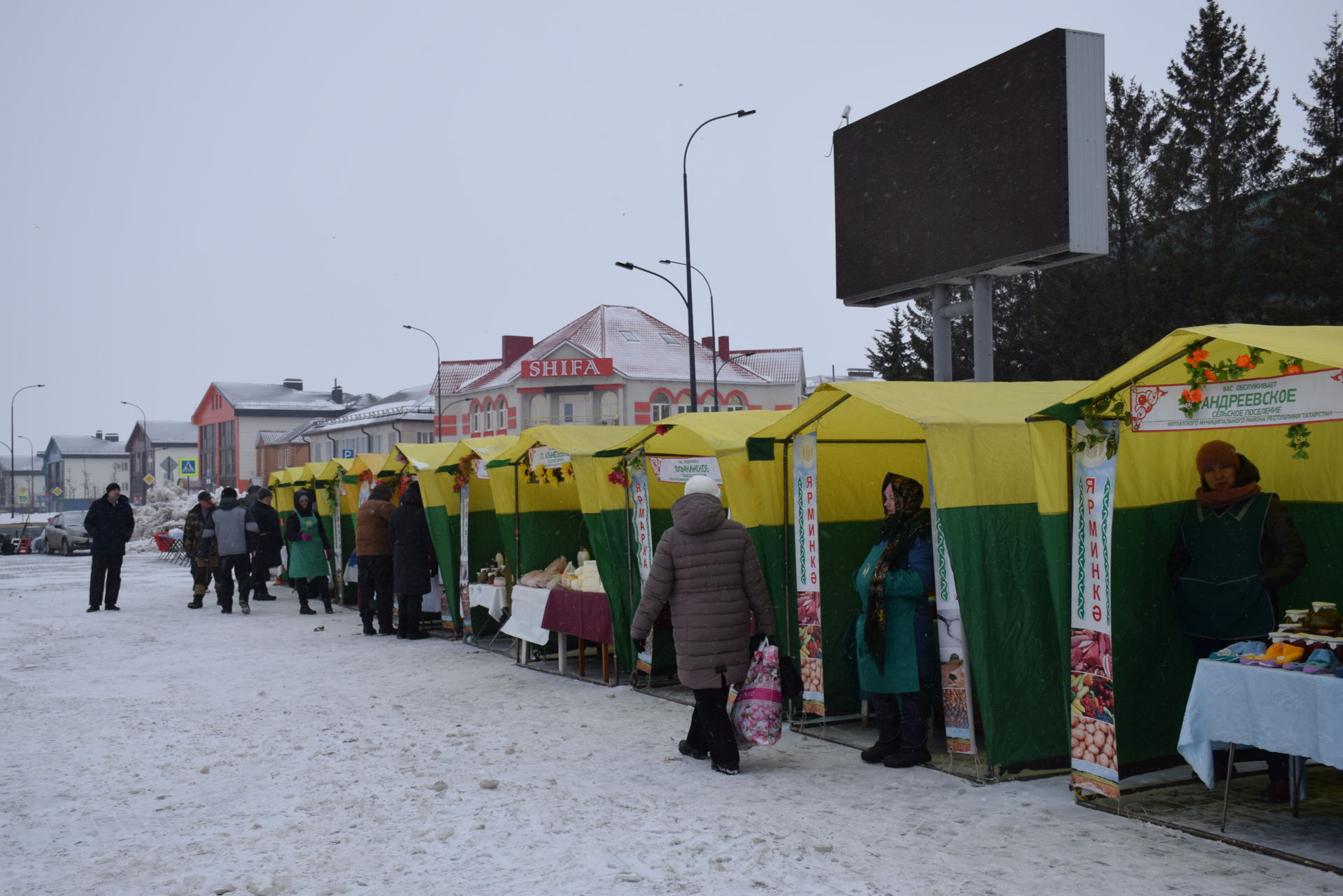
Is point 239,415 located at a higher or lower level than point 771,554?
higher

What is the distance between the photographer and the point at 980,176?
10.4 metres

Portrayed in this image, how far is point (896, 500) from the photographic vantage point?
6914 mm

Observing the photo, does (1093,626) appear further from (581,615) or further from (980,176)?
(980,176)

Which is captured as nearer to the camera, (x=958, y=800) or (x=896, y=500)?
(x=958, y=800)

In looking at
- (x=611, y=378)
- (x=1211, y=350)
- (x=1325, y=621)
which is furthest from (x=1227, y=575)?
(x=611, y=378)

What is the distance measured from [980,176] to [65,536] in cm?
3697

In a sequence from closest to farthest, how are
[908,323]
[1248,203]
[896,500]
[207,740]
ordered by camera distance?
[896,500] < [207,740] < [1248,203] < [908,323]

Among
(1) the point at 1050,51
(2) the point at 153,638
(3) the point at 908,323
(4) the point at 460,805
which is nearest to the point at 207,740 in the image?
(4) the point at 460,805

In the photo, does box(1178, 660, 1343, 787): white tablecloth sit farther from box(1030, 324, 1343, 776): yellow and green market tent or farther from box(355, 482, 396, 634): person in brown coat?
box(355, 482, 396, 634): person in brown coat

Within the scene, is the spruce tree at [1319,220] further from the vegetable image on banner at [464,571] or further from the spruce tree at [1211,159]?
the vegetable image on banner at [464,571]

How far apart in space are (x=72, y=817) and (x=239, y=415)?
273 feet

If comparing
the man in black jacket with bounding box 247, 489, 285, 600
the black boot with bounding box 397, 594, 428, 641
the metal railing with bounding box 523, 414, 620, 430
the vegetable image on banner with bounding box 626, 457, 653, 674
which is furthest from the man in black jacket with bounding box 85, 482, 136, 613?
the metal railing with bounding box 523, 414, 620, 430

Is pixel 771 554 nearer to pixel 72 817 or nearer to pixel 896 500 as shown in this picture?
pixel 896 500

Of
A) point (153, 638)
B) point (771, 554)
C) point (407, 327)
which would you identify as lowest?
point (153, 638)
